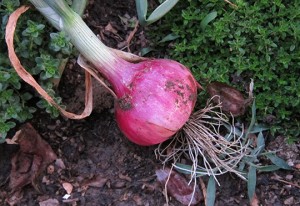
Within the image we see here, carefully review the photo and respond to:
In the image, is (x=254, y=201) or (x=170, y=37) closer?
(x=254, y=201)

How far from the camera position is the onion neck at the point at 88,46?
1869mm

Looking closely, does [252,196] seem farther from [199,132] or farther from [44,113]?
[44,113]

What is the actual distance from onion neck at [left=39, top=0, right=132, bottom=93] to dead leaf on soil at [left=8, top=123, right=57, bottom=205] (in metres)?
0.42

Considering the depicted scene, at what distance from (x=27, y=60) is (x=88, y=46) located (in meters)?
0.27

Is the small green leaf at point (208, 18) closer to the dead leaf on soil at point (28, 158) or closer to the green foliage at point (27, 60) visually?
the green foliage at point (27, 60)

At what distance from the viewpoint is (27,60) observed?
1.97 m

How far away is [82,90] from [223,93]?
59 centimetres

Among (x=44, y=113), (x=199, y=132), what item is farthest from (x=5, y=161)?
(x=199, y=132)

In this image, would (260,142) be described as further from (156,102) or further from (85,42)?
(85,42)

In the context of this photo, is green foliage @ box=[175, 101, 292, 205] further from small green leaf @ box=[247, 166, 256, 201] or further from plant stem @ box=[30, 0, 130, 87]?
plant stem @ box=[30, 0, 130, 87]

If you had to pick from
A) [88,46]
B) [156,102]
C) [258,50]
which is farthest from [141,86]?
[258,50]

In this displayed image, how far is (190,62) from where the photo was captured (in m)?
2.13

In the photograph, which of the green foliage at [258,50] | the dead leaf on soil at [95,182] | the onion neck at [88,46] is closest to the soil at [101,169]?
the dead leaf on soil at [95,182]

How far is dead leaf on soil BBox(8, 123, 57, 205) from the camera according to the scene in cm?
203
